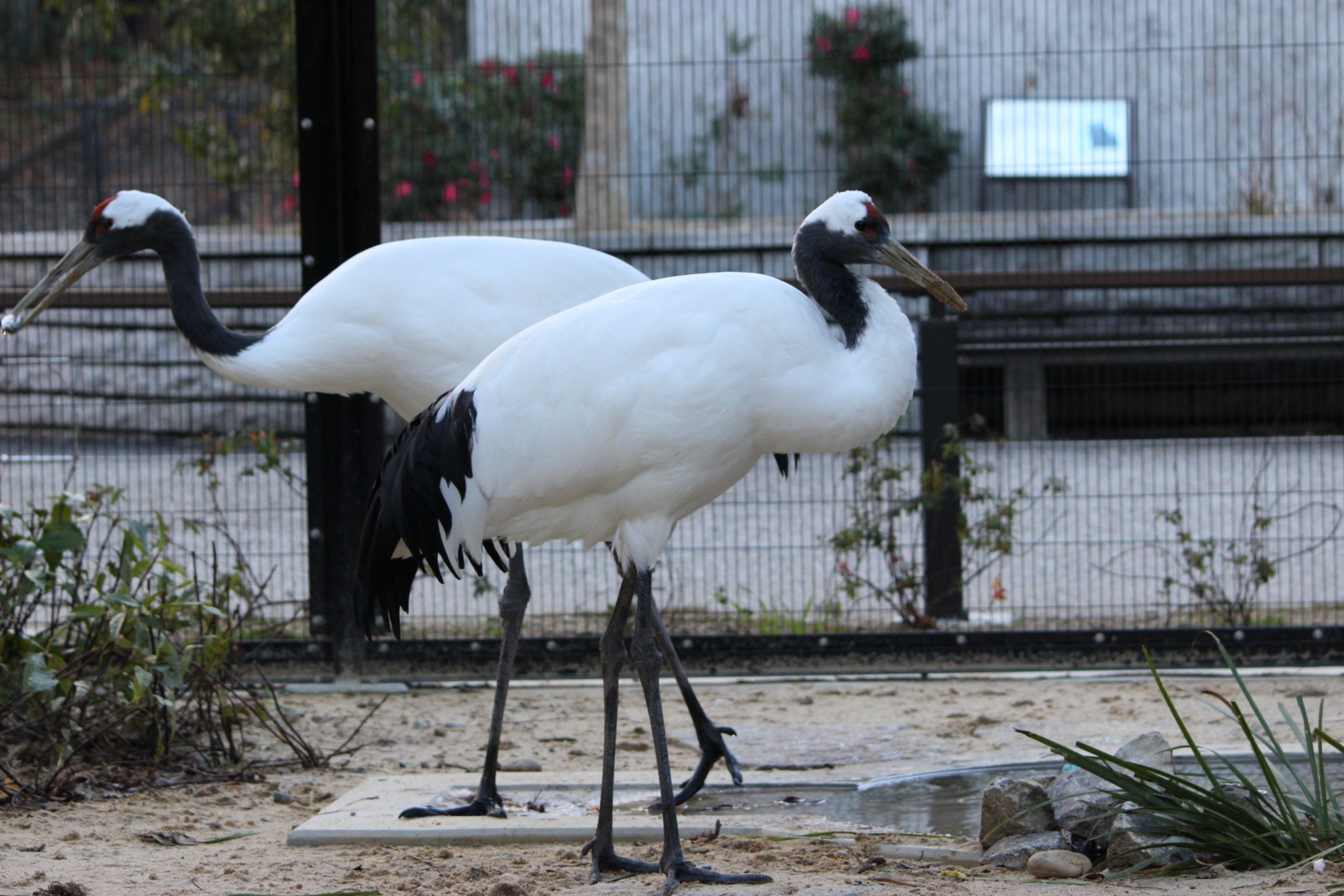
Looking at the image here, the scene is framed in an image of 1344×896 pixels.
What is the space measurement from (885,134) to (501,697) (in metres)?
5.07

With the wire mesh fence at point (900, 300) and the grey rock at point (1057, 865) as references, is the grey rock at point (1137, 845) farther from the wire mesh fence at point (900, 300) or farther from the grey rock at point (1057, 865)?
the wire mesh fence at point (900, 300)

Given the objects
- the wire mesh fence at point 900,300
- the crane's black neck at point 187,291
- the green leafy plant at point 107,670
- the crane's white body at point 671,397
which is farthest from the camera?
the wire mesh fence at point 900,300

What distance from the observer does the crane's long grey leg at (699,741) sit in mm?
4324

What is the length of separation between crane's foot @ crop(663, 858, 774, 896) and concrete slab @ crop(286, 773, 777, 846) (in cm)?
43

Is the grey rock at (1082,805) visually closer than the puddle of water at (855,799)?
Yes

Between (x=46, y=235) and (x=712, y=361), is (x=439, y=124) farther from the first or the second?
(x=712, y=361)

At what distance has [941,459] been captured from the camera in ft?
20.3

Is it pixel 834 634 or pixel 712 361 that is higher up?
pixel 712 361

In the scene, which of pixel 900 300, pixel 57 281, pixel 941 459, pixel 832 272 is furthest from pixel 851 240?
pixel 900 300

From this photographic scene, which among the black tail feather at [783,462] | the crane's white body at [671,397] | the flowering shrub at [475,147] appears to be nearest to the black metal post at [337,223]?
the flowering shrub at [475,147]

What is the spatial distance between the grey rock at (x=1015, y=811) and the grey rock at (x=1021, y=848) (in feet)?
0.11

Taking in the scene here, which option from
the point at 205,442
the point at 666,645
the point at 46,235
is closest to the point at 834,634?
the point at 666,645

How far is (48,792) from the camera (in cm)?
414

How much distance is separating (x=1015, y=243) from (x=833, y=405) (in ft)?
13.8
